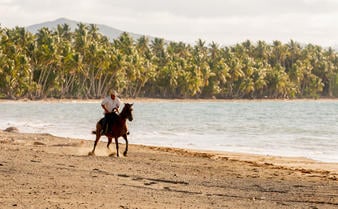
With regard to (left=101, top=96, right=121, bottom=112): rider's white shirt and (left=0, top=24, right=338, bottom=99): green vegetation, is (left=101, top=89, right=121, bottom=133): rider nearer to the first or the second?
(left=101, top=96, right=121, bottom=112): rider's white shirt

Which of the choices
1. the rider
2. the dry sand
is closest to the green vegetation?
the rider

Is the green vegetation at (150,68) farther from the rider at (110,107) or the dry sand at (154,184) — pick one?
the dry sand at (154,184)

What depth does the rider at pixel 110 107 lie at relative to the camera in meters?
17.9

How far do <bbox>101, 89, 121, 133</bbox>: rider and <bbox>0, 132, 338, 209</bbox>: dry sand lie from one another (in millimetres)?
1706

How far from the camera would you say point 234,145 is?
27.4m

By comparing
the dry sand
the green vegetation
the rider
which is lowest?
the dry sand

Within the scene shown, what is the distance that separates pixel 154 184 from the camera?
463 inches

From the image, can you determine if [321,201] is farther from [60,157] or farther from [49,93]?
[49,93]

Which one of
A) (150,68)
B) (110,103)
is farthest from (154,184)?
(150,68)

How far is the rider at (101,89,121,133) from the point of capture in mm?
17906

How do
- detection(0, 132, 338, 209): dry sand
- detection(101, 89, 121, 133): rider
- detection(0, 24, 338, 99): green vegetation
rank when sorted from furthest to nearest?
detection(0, 24, 338, 99): green vegetation → detection(101, 89, 121, 133): rider → detection(0, 132, 338, 209): dry sand

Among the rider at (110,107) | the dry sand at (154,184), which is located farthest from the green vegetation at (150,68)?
the dry sand at (154,184)

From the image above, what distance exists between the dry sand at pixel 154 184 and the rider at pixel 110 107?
1.71 metres

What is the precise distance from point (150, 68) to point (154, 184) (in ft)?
401
